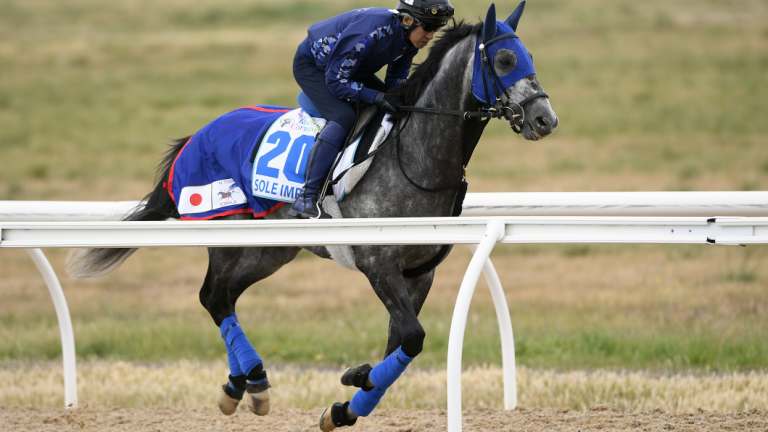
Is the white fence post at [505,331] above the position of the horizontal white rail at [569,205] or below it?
below

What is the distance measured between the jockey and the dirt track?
1098 mm

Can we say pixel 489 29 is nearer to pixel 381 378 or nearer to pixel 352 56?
pixel 352 56

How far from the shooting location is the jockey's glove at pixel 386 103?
537 cm

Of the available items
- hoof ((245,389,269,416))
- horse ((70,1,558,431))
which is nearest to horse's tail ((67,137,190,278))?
horse ((70,1,558,431))

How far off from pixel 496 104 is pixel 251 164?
1.28 metres

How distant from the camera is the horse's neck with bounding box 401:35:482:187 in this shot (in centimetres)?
530

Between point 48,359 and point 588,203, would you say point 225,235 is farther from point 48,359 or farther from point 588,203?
point 48,359

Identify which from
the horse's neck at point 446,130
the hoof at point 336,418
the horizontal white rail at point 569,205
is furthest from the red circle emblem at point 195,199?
the hoof at point 336,418

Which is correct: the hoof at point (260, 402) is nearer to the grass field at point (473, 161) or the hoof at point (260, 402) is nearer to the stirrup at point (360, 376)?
the stirrup at point (360, 376)

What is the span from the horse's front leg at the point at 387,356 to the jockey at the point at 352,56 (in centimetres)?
46

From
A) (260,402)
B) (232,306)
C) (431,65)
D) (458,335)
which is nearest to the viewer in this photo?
(458,335)

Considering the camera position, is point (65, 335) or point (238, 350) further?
point (65, 335)

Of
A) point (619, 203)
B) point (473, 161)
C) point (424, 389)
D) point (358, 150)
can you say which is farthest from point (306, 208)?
point (473, 161)

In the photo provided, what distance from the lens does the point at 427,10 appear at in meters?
5.32
